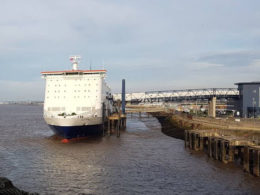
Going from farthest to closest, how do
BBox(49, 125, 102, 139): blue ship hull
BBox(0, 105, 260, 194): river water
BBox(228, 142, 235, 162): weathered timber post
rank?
BBox(49, 125, 102, 139): blue ship hull, BBox(228, 142, 235, 162): weathered timber post, BBox(0, 105, 260, 194): river water

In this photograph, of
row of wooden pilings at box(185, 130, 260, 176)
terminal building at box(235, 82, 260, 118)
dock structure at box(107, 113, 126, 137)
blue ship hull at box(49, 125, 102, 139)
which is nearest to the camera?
row of wooden pilings at box(185, 130, 260, 176)

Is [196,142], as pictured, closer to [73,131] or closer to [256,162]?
[256,162]

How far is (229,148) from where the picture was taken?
1000 inches

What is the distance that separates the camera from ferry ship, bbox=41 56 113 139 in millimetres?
38719

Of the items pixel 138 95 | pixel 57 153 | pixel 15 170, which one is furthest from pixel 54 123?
pixel 138 95

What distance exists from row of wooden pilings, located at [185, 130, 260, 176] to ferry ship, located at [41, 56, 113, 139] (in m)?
14.5

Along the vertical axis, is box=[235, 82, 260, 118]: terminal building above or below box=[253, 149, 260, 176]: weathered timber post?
above

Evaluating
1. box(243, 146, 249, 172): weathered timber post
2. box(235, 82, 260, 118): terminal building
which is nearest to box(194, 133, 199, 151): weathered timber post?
box(243, 146, 249, 172): weathered timber post

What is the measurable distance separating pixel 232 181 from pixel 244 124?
16820 millimetres

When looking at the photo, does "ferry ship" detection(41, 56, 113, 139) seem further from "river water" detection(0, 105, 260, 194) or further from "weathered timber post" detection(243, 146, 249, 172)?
"weathered timber post" detection(243, 146, 249, 172)

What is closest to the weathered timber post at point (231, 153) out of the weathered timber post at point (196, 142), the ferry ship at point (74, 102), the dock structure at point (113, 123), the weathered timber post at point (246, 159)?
the weathered timber post at point (246, 159)

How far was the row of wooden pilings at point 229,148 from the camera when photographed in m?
22.0

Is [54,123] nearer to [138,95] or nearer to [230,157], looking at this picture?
[230,157]

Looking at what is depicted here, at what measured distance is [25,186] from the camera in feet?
67.6
